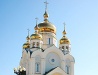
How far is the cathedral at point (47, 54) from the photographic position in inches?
1198

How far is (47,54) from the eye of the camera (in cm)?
3158

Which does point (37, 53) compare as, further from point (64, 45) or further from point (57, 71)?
point (64, 45)

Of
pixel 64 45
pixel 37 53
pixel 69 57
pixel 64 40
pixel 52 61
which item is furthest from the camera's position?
pixel 64 40

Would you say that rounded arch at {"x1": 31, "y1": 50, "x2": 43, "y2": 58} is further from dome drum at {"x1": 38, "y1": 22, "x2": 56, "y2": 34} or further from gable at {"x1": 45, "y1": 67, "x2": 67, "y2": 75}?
dome drum at {"x1": 38, "y1": 22, "x2": 56, "y2": 34}

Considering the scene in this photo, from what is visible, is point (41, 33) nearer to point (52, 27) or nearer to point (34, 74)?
point (52, 27)

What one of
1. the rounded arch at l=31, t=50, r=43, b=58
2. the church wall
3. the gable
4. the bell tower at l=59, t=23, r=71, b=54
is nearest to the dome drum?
the bell tower at l=59, t=23, r=71, b=54

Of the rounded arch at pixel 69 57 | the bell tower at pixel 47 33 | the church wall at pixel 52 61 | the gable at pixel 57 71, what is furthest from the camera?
the bell tower at pixel 47 33

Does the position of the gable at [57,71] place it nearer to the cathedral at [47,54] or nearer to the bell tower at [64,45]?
the cathedral at [47,54]

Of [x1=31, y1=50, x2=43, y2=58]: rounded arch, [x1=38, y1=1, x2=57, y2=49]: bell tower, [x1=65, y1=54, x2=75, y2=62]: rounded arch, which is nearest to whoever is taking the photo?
[x1=31, y1=50, x2=43, y2=58]: rounded arch

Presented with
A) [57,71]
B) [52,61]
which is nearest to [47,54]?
[52,61]

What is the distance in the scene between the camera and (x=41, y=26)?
3384cm

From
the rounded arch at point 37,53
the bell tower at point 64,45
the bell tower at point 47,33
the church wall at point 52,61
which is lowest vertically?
the church wall at point 52,61

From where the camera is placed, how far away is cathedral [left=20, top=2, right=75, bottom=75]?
30.4 meters

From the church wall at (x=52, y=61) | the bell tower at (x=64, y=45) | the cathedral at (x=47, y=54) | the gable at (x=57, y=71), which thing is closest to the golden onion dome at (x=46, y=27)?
the cathedral at (x=47, y=54)
